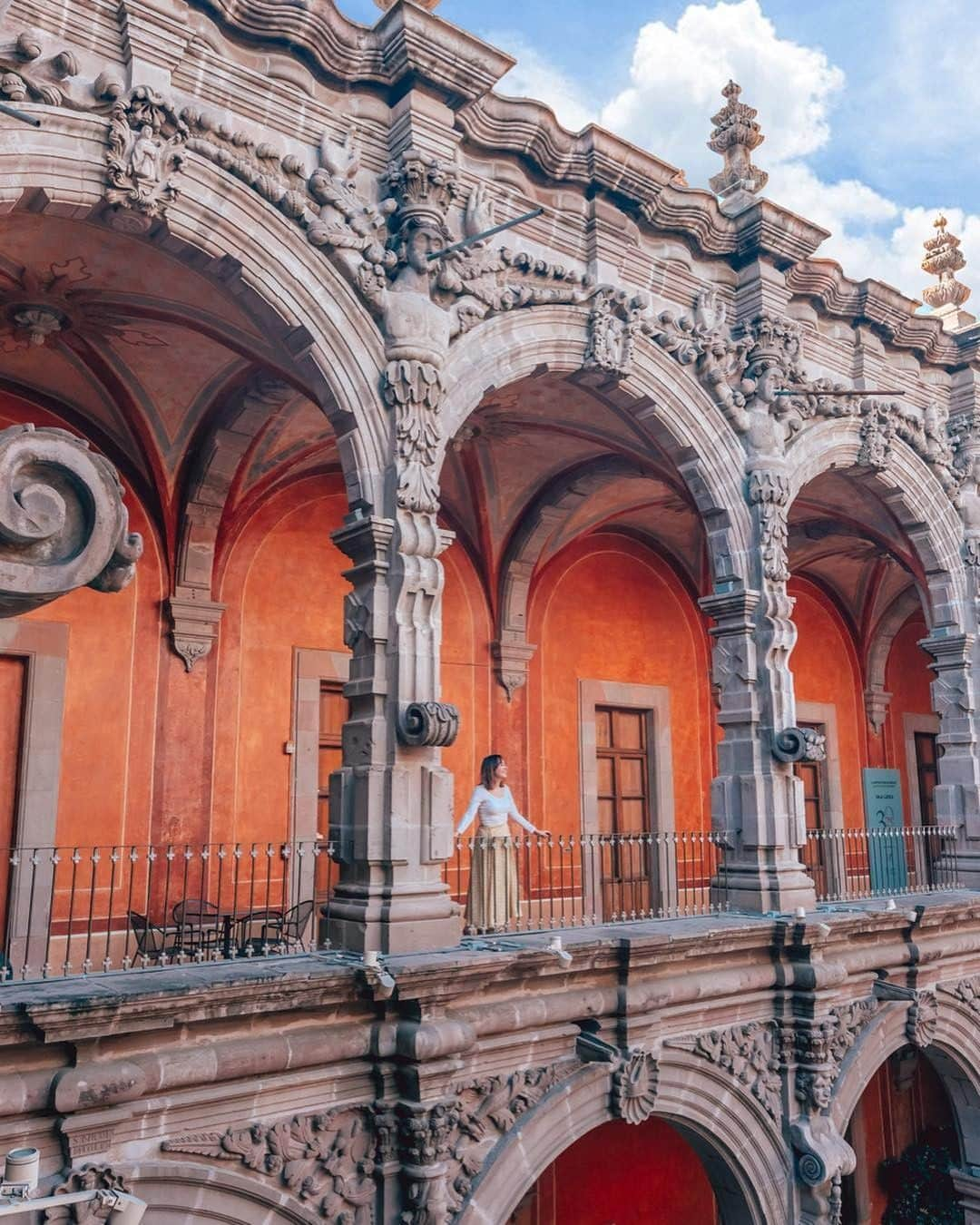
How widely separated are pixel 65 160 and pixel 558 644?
716 centimetres

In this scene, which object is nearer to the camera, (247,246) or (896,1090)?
(247,246)

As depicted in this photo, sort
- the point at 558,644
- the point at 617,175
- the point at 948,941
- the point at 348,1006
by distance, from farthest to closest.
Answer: the point at 558,644 < the point at 948,941 < the point at 617,175 < the point at 348,1006

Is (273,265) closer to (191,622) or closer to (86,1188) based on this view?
(191,622)

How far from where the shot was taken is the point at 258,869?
334 inches

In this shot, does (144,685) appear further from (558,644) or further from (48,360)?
(558,644)

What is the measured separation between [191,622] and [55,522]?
6.09 metres

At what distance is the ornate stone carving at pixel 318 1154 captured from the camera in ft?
14.9

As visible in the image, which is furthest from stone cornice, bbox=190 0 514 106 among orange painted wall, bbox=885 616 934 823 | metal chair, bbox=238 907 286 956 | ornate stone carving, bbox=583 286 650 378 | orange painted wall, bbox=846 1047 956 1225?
orange painted wall, bbox=885 616 934 823

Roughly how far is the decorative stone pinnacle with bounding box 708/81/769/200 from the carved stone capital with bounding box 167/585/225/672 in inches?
212

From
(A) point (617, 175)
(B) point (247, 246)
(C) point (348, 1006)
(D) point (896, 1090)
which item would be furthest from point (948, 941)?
(B) point (247, 246)

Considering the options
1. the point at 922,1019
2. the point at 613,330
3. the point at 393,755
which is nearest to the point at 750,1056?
the point at 922,1019

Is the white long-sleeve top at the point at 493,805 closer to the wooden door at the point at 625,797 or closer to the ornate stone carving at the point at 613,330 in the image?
the ornate stone carving at the point at 613,330

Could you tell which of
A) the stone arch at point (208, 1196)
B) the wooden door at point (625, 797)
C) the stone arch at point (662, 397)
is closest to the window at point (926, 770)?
the wooden door at point (625, 797)

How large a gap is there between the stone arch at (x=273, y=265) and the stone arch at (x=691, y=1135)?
3522mm
